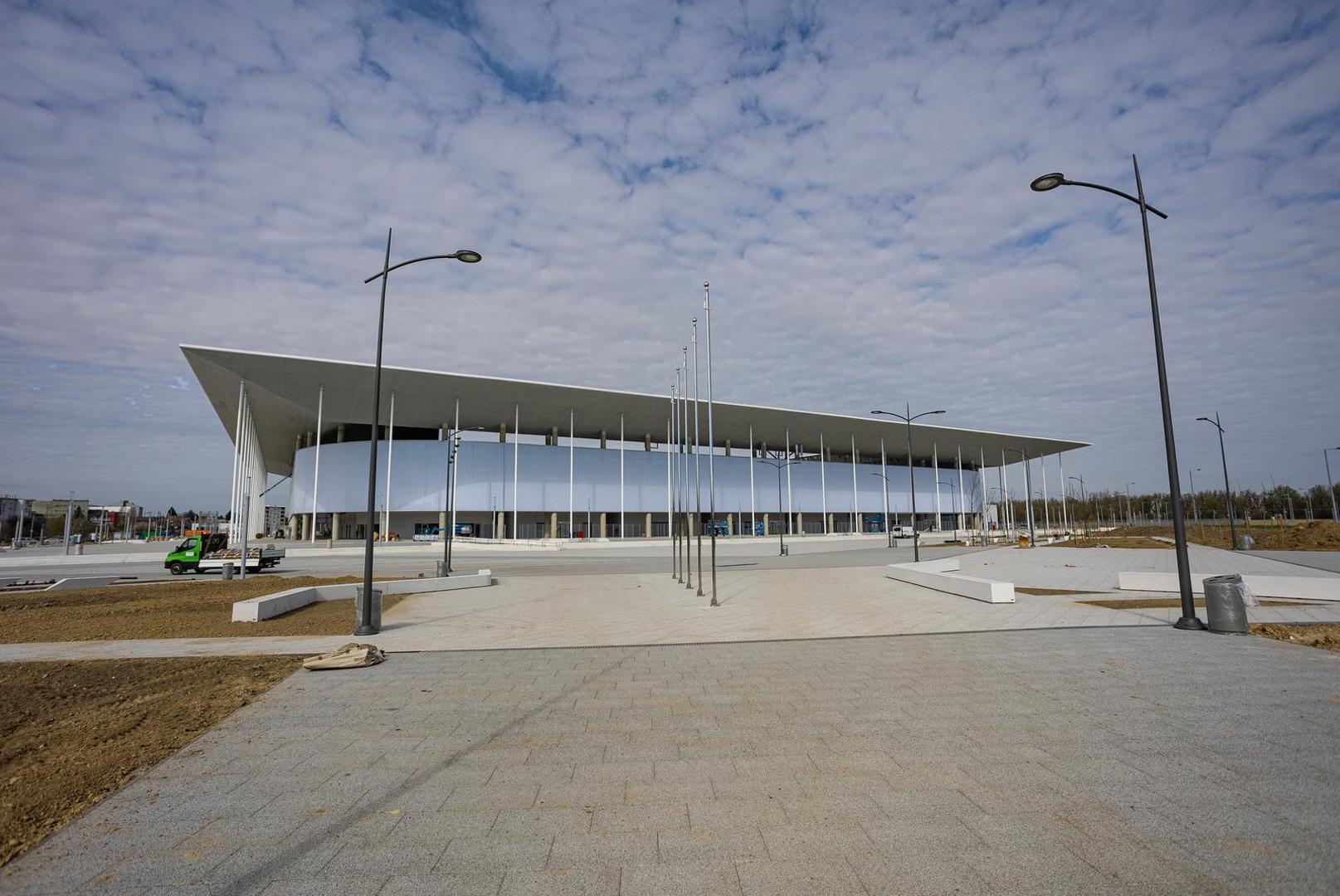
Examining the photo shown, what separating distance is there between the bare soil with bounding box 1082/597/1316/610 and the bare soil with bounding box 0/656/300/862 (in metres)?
16.4

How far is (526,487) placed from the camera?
65.2 metres

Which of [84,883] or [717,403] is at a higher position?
[717,403]

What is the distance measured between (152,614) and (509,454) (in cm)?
4952

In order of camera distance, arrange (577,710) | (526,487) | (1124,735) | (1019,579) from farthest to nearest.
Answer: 1. (526,487)
2. (1019,579)
3. (577,710)
4. (1124,735)

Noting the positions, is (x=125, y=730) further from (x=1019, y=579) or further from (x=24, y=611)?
(x=1019, y=579)

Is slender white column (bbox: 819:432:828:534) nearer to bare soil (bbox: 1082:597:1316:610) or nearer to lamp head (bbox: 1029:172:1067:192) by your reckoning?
bare soil (bbox: 1082:597:1316:610)

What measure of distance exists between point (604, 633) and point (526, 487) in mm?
53995

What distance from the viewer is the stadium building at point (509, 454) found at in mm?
56000

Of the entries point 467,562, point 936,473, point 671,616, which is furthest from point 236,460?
point 936,473

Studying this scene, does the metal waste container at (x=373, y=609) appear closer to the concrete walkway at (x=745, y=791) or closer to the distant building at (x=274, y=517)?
the concrete walkway at (x=745, y=791)

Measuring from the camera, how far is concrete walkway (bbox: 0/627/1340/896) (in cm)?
369

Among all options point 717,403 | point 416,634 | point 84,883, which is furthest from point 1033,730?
point 717,403

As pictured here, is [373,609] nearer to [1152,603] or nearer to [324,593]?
[324,593]

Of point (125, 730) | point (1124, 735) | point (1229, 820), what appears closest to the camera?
point (1229, 820)
